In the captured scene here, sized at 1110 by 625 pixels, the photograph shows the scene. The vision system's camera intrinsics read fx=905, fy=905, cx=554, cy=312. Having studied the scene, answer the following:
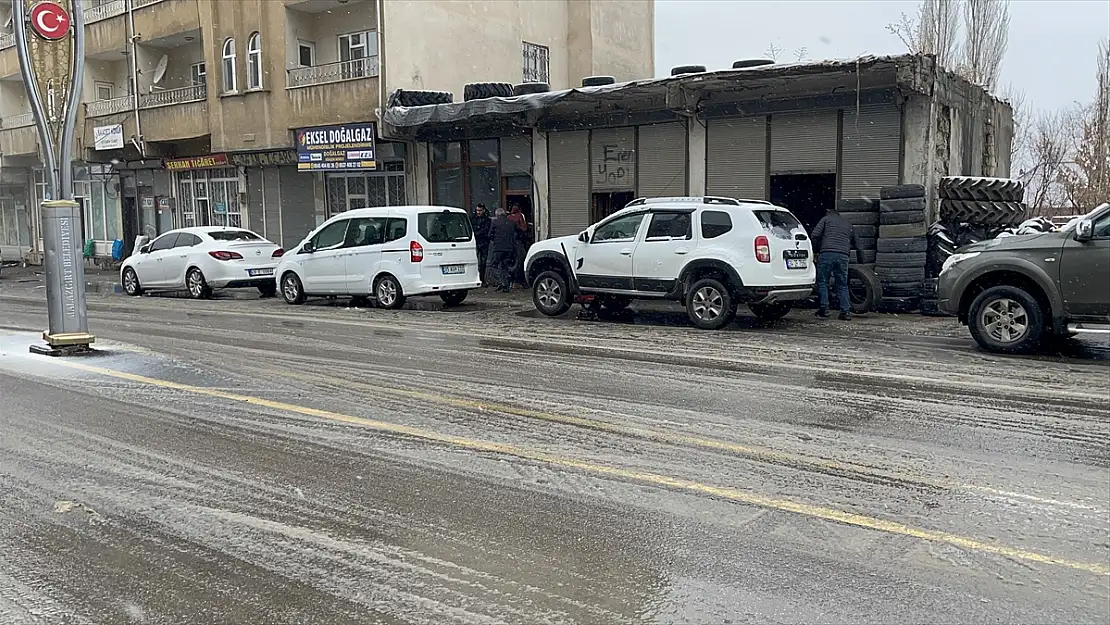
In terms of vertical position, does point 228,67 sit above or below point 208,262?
above

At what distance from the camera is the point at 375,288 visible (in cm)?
1623

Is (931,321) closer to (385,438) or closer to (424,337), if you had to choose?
(424,337)

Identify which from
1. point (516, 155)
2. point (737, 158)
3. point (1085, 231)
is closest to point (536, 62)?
point (516, 155)

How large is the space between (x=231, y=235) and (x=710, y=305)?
1157 cm

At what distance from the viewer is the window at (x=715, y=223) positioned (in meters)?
12.6

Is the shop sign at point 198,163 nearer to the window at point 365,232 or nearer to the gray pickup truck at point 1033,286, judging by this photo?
the window at point 365,232

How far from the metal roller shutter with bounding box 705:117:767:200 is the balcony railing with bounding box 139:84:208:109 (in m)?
16.3

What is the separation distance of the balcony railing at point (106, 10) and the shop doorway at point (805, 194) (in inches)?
914

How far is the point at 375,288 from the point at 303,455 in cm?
1042

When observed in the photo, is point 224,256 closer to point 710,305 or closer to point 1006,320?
point 710,305

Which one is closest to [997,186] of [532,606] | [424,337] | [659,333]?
[659,333]

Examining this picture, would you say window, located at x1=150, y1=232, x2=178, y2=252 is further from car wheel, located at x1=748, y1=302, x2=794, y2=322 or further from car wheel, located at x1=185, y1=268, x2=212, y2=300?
car wheel, located at x1=748, y1=302, x2=794, y2=322

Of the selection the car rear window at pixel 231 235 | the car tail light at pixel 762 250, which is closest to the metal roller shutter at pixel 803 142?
the car tail light at pixel 762 250

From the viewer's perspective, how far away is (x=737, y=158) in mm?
17109
